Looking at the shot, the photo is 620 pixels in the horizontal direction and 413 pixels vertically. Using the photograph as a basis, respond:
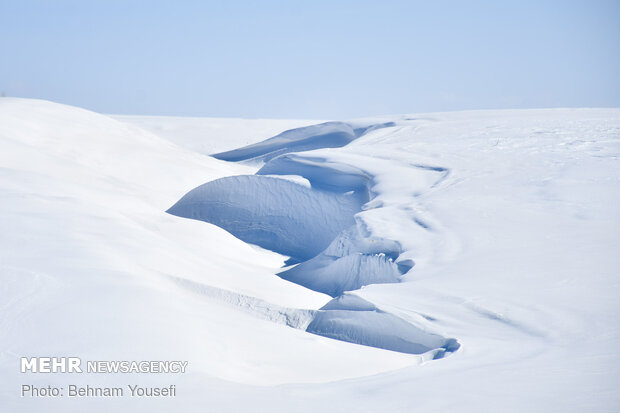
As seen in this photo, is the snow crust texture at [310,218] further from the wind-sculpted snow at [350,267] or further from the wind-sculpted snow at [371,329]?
the wind-sculpted snow at [371,329]

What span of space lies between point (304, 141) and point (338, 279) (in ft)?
23.5

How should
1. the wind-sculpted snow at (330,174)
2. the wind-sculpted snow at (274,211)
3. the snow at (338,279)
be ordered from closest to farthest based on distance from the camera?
the snow at (338,279) → the wind-sculpted snow at (274,211) → the wind-sculpted snow at (330,174)

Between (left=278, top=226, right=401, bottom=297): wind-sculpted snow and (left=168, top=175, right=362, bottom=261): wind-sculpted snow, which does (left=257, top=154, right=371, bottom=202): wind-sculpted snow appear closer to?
(left=168, top=175, right=362, bottom=261): wind-sculpted snow

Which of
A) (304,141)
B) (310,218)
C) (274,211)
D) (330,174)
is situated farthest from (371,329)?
(304,141)

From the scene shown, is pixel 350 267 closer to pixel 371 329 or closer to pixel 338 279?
pixel 338 279

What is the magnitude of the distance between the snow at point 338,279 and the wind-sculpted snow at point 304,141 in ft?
12.6

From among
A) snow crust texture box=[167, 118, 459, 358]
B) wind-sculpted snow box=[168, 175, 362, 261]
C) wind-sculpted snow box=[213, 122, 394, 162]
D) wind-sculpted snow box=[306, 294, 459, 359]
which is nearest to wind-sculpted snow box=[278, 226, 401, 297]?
snow crust texture box=[167, 118, 459, 358]

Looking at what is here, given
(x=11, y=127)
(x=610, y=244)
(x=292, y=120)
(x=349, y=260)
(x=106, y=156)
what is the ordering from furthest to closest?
(x=292, y=120)
(x=106, y=156)
(x=11, y=127)
(x=349, y=260)
(x=610, y=244)

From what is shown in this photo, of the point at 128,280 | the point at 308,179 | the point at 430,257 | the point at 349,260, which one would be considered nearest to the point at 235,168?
the point at 308,179

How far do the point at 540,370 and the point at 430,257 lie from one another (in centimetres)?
186

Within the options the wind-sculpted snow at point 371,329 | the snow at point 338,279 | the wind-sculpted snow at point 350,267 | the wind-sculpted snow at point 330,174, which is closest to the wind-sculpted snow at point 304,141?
the snow at point 338,279

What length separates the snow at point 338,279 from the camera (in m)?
2.24

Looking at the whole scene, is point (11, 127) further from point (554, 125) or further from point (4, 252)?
point (554, 125)

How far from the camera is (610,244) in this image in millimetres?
3953
